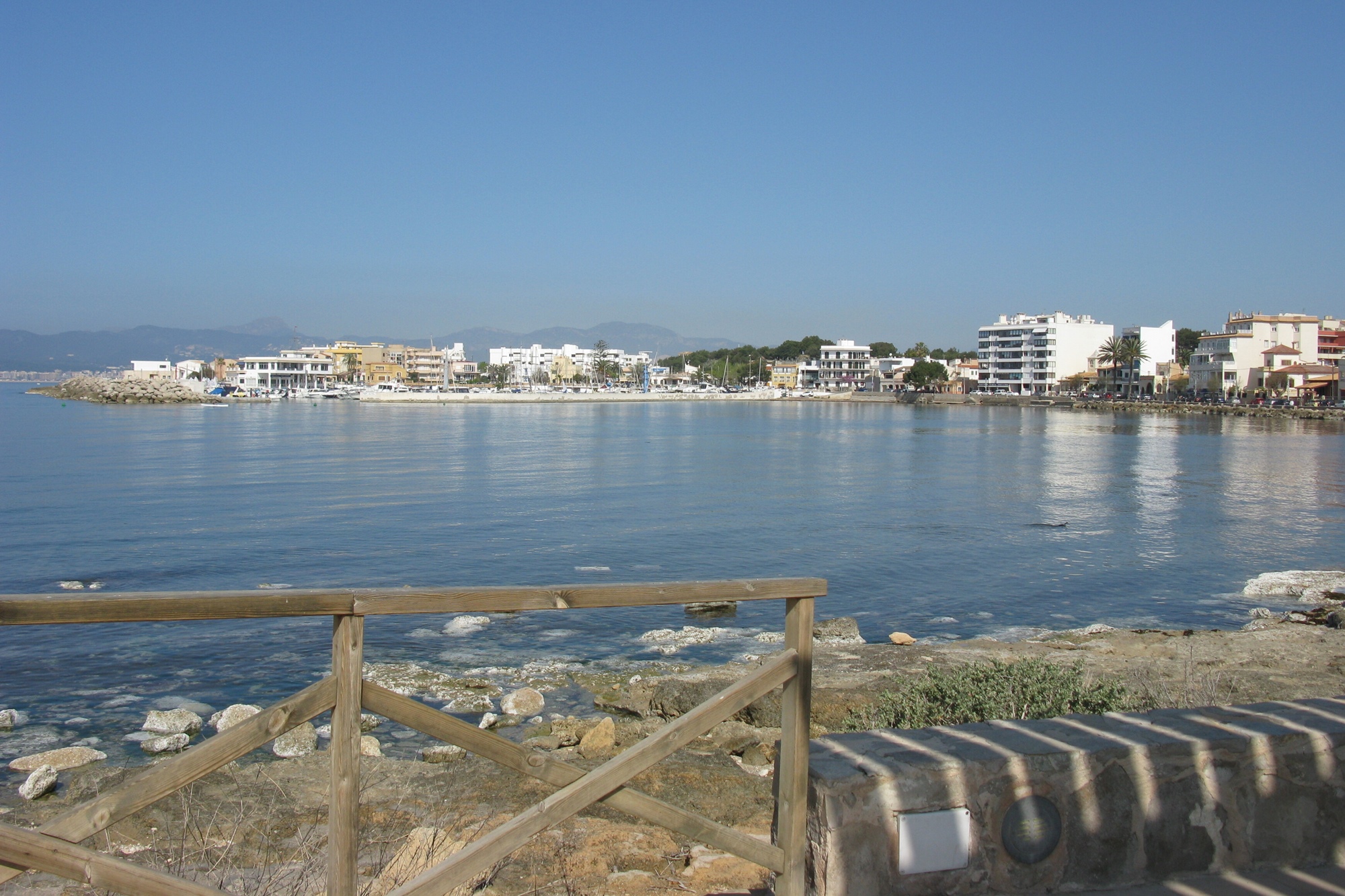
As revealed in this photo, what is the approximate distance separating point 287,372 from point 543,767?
188m

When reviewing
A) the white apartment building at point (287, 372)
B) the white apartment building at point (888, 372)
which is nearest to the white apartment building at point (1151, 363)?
the white apartment building at point (888, 372)

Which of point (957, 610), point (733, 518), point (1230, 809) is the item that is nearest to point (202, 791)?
point (1230, 809)

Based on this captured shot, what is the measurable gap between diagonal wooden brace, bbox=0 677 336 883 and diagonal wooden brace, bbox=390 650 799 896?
26.2 inches

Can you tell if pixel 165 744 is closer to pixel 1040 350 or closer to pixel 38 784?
pixel 38 784

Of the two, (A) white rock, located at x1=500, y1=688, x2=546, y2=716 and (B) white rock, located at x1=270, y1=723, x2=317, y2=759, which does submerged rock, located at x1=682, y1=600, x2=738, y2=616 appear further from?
(B) white rock, located at x1=270, y1=723, x2=317, y2=759

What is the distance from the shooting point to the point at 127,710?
12.2 m

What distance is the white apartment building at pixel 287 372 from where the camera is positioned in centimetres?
17238

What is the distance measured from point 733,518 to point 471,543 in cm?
922

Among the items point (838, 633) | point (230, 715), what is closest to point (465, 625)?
point (230, 715)

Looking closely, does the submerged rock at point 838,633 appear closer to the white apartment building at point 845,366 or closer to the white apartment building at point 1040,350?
the white apartment building at point 1040,350

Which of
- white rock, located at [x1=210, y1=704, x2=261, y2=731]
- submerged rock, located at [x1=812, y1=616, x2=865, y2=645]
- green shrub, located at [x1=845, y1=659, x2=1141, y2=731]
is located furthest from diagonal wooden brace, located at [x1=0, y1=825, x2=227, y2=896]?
submerged rock, located at [x1=812, y1=616, x2=865, y2=645]

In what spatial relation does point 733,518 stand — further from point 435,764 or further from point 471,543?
point 435,764

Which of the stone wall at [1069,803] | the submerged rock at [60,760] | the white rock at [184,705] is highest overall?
the stone wall at [1069,803]

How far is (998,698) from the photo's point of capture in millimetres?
7242
